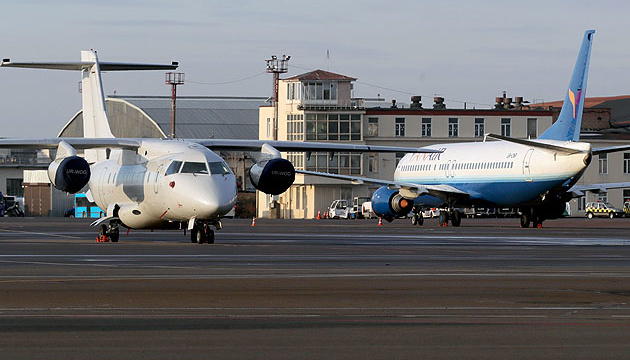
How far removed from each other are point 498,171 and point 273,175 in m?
21.8

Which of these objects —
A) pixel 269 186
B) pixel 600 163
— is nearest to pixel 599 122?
pixel 600 163

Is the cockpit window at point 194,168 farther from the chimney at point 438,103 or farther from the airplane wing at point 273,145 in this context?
the chimney at point 438,103

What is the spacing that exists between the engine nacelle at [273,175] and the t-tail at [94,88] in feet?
28.3

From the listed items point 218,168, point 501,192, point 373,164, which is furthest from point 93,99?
point 373,164

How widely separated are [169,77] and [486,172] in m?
58.6

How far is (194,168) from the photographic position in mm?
32625

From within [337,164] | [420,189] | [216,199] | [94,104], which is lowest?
[216,199]

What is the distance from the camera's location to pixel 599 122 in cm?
11719

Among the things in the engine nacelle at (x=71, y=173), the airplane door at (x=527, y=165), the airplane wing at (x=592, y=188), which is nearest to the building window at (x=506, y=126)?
the airplane wing at (x=592, y=188)

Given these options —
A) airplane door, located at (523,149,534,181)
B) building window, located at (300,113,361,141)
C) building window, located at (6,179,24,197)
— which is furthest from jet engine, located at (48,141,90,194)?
building window, located at (6,179,24,197)

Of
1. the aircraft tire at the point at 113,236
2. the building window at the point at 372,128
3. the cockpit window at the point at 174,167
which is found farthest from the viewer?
the building window at the point at 372,128

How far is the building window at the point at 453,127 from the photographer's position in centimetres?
10338

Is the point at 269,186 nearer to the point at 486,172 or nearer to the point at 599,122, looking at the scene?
the point at 486,172

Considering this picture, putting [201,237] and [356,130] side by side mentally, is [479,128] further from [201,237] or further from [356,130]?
[201,237]
